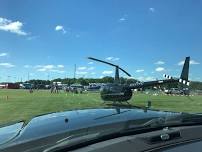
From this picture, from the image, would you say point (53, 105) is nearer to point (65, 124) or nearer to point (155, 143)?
point (65, 124)

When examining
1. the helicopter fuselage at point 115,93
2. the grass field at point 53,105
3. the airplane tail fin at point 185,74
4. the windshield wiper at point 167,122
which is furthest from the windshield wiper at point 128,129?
the airplane tail fin at point 185,74

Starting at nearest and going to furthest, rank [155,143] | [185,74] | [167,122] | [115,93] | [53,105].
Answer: [155,143] → [167,122] → [53,105] → [115,93] → [185,74]

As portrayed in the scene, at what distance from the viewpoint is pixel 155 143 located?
2.26 m

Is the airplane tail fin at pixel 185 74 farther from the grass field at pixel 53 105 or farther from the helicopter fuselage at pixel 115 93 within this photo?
the helicopter fuselage at pixel 115 93

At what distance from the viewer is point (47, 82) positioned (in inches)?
7082

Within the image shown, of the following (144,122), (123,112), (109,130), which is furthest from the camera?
(123,112)

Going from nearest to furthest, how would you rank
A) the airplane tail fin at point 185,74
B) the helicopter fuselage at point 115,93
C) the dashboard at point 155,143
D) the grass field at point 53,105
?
the dashboard at point 155,143
the grass field at point 53,105
the helicopter fuselage at point 115,93
the airplane tail fin at point 185,74

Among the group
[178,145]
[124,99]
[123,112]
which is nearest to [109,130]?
[178,145]

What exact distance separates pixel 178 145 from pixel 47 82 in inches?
7035

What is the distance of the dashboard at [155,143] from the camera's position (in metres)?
2.21

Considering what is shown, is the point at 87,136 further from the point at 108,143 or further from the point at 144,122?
the point at 144,122

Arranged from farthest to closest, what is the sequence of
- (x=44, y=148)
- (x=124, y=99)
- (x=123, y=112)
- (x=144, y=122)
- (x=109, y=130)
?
(x=124, y=99), (x=123, y=112), (x=144, y=122), (x=109, y=130), (x=44, y=148)

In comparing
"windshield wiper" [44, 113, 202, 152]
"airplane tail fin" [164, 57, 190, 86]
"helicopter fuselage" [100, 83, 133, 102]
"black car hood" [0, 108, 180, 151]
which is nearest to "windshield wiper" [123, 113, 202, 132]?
"windshield wiper" [44, 113, 202, 152]

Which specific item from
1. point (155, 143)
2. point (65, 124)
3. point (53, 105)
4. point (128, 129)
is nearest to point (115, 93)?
point (53, 105)
